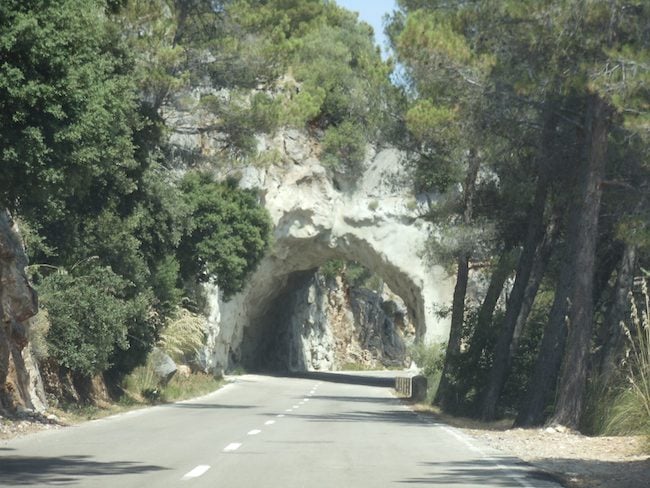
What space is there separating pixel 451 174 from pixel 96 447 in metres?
18.8

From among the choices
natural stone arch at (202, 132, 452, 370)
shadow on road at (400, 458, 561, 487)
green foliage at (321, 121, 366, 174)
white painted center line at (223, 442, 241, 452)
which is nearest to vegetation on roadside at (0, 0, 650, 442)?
shadow on road at (400, 458, 561, 487)

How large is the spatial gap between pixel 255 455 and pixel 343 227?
45798 mm

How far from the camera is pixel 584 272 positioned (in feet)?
70.5

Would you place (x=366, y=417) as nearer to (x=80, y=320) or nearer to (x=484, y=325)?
(x=484, y=325)

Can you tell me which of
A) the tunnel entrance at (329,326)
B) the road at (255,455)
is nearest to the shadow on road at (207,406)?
the road at (255,455)

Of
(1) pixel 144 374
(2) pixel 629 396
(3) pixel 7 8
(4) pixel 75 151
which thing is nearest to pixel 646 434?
(2) pixel 629 396

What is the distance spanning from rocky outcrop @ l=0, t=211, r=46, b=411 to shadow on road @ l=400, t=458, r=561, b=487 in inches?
362

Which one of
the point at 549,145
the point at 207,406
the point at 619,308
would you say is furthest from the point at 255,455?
the point at 207,406

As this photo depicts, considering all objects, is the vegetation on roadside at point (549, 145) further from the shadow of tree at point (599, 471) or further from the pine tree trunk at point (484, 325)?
the shadow of tree at point (599, 471)

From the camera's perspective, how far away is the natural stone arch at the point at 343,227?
193 feet

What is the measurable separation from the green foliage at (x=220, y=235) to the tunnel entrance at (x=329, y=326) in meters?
22.2

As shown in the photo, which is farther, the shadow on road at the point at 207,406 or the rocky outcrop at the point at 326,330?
the rocky outcrop at the point at 326,330

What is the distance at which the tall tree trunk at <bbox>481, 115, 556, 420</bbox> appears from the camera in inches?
1031

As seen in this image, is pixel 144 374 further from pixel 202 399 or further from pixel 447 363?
pixel 447 363
